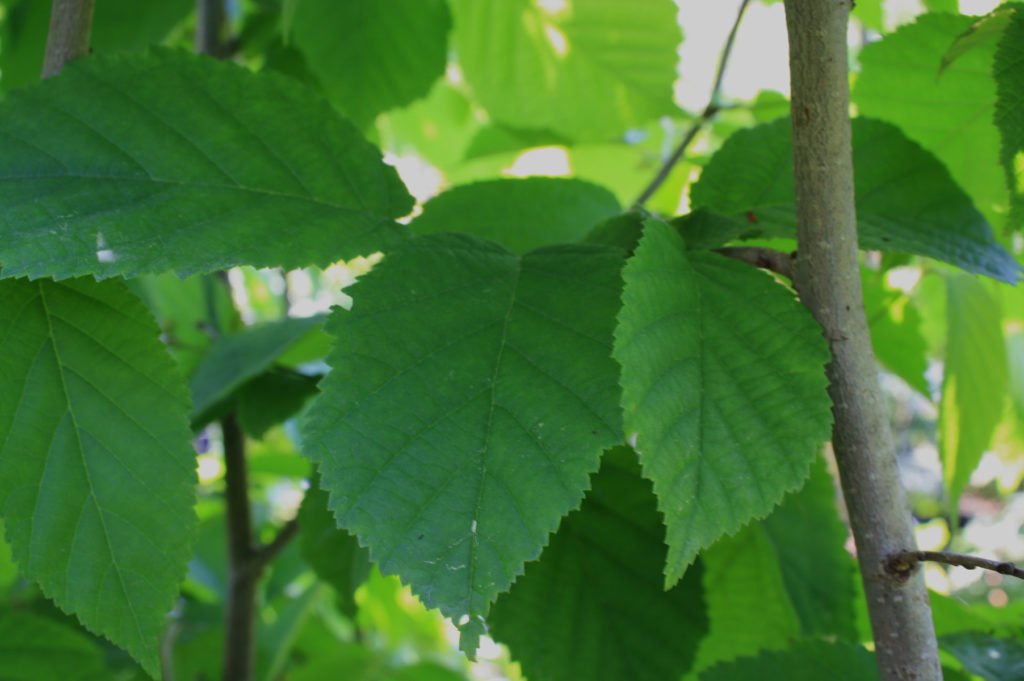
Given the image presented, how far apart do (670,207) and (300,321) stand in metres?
0.52

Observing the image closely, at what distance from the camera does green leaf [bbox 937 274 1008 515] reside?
2.73 feet

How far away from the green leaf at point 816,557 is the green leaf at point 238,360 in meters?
0.45

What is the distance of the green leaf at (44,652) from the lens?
34.5 inches

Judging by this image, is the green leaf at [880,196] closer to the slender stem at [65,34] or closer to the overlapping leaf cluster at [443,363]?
the overlapping leaf cluster at [443,363]

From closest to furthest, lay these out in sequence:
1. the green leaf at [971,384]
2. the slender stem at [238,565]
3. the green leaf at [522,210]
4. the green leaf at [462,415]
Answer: the green leaf at [462,415] → the green leaf at [522,210] → the green leaf at [971,384] → the slender stem at [238,565]

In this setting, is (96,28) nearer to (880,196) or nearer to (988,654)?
(880,196)

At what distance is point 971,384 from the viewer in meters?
0.84

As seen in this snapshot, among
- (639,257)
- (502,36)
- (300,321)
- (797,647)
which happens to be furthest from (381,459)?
(502,36)

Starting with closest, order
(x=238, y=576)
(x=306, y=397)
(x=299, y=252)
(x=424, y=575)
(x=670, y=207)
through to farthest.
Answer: (x=424, y=575)
(x=299, y=252)
(x=306, y=397)
(x=238, y=576)
(x=670, y=207)

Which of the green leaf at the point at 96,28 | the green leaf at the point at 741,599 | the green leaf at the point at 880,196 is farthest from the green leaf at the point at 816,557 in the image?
the green leaf at the point at 96,28

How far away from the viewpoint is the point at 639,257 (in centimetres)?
42

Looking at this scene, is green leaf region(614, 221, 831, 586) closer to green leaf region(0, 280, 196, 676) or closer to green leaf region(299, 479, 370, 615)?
green leaf region(0, 280, 196, 676)

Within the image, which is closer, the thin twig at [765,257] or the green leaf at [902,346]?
the thin twig at [765,257]

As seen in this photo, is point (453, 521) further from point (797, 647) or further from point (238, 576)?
point (238, 576)
